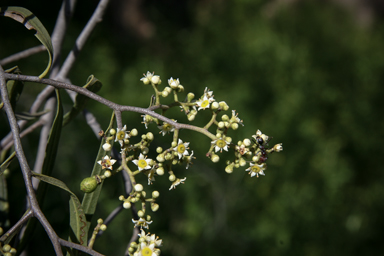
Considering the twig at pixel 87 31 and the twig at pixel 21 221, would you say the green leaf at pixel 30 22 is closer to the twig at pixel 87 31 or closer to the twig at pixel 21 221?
the twig at pixel 87 31

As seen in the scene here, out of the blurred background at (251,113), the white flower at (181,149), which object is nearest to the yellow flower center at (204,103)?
the white flower at (181,149)

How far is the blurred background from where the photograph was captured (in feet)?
9.25

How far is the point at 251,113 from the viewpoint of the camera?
132 inches

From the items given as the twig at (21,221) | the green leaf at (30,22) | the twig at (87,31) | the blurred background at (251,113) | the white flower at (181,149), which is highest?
the blurred background at (251,113)

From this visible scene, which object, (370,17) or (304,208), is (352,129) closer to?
(304,208)

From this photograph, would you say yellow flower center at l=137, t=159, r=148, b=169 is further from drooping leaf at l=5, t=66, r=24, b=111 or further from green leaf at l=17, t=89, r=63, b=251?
drooping leaf at l=5, t=66, r=24, b=111

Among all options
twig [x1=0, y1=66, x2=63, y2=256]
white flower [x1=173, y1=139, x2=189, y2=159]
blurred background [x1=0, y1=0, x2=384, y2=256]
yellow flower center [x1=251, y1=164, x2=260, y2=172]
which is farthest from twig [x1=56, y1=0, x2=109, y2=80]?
blurred background [x1=0, y1=0, x2=384, y2=256]

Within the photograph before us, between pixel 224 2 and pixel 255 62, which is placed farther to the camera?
pixel 224 2

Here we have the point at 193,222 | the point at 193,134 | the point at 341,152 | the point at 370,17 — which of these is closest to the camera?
the point at 193,222

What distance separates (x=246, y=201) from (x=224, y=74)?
1.32m

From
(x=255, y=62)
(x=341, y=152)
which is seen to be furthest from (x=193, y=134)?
(x=341, y=152)

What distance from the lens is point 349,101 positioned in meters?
3.66

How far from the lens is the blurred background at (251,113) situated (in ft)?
9.25

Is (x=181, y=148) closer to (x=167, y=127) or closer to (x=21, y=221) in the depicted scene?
(x=167, y=127)
